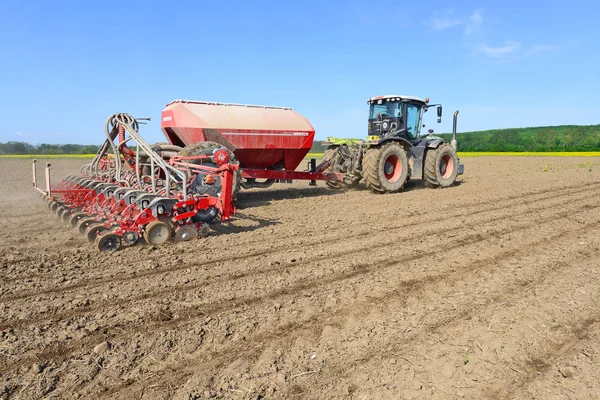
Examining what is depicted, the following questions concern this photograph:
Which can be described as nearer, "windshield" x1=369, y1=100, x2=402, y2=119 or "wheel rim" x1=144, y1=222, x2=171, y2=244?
"wheel rim" x1=144, y1=222, x2=171, y2=244

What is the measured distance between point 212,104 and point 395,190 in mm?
4928

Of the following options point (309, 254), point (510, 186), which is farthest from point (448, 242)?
point (510, 186)

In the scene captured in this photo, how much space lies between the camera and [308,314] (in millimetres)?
3627

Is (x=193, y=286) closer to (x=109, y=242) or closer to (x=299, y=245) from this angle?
(x=109, y=242)

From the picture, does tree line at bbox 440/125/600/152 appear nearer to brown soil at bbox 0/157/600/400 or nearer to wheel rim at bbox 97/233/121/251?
brown soil at bbox 0/157/600/400

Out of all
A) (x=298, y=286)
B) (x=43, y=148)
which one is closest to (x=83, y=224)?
(x=298, y=286)

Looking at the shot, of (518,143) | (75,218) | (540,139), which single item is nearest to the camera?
(75,218)

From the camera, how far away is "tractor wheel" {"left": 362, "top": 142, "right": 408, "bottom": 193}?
34.4 feet

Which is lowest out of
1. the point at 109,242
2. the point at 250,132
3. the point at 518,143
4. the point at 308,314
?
the point at 308,314

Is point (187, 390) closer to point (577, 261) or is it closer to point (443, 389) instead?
point (443, 389)

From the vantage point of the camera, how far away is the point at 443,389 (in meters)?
2.60

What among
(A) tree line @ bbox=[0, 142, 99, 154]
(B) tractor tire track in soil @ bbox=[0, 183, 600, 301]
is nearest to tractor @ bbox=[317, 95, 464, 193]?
(B) tractor tire track in soil @ bbox=[0, 183, 600, 301]

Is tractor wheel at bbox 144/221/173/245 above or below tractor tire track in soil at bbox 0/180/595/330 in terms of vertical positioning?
above

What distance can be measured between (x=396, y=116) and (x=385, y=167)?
1.33 m
